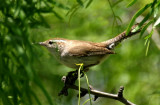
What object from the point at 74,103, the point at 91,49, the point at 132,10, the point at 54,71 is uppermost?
the point at 132,10

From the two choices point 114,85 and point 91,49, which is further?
point 114,85

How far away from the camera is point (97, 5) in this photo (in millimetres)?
5309

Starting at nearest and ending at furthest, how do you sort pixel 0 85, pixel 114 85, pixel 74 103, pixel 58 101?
pixel 0 85 → pixel 58 101 → pixel 74 103 → pixel 114 85

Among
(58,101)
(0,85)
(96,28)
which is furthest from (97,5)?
(0,85)

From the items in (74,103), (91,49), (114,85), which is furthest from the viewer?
(114,85)

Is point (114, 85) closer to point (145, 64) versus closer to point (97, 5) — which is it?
point (145, 64)

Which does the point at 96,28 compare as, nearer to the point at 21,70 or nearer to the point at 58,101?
the point at 58,101

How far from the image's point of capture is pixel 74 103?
186 inches

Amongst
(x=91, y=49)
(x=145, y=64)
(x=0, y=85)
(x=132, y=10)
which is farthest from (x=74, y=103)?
(x=0, y=85)

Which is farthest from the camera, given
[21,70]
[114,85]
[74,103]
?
[114,85]

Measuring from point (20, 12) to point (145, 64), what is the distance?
393 cm

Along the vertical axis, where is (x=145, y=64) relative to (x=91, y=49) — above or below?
below

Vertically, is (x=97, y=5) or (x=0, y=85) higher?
(x=97, y=5)

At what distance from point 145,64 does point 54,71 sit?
145 cm
